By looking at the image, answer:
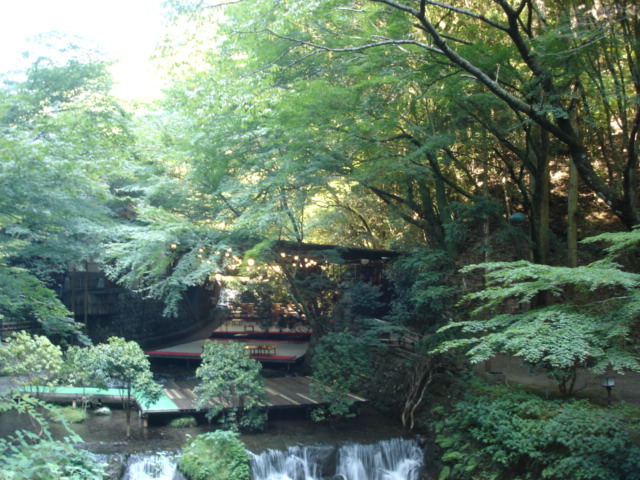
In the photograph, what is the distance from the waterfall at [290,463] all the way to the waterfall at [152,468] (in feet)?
4.73

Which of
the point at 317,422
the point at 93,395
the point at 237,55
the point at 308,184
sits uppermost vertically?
the point at 237,55

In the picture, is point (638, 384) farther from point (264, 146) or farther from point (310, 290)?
point (264, 146)

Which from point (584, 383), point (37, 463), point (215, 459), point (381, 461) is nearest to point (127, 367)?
point (215, 459)

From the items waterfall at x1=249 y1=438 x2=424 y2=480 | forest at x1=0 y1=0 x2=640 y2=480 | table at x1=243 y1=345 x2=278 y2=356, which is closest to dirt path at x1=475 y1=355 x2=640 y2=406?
forest at x1=0 y1=0 x2=640 y2=480

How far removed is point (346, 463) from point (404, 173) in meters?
6.71

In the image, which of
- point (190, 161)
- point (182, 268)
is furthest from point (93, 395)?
point (190, 161)

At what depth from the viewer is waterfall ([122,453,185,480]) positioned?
8.95 m

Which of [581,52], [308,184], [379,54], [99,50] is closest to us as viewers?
[581,52]

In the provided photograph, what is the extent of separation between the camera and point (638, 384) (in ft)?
36.7

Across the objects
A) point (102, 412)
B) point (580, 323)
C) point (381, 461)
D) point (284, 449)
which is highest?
point (580, 323)

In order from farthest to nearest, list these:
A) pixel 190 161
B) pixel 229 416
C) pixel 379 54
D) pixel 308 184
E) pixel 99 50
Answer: pixel 99 50 < pixel 190 161 < pixel 308 184 < pixel 229 416 < pixel 379 54

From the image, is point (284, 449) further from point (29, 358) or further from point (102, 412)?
point (29, 358)

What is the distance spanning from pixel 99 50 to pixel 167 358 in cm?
1054

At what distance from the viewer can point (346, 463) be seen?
9.98 meters
